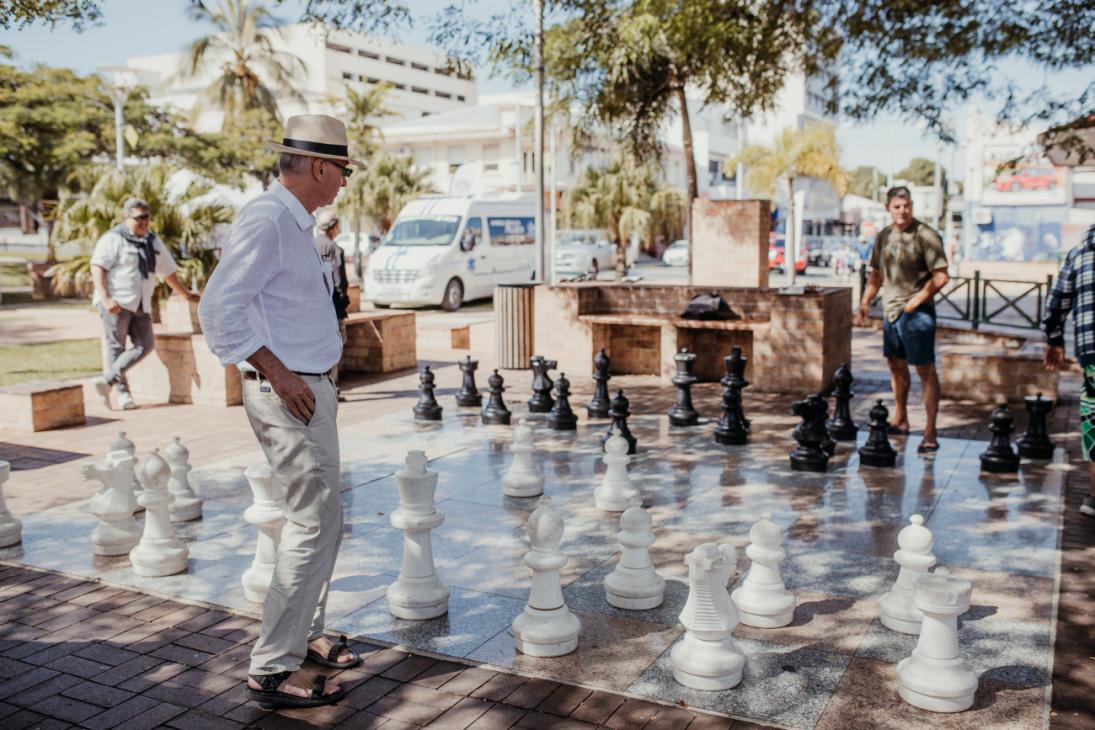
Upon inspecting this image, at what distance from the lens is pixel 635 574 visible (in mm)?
4215

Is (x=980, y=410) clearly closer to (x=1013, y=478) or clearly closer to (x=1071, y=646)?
(x=1013, y=478)

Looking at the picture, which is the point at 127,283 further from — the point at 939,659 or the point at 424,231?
the point at 424,231

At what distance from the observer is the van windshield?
21688mm

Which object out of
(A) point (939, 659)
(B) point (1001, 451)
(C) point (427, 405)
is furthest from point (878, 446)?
(C) point (427, 405)

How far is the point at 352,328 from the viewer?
11508mm

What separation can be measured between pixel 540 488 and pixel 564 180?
48.1 meters

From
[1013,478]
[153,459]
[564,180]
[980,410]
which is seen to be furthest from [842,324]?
[564,180]

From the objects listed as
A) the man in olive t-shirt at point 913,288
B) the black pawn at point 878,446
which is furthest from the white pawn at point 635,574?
the man in olive t-shirt at point 913,288

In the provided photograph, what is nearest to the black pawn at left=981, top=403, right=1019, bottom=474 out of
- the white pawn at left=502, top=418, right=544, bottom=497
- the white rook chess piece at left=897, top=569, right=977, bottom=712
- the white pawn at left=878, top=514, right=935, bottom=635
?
the white pawn at left=878, top=514, right=935, bottom=635

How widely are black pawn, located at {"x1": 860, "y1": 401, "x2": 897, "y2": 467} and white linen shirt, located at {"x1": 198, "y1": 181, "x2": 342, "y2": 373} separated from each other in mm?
4404

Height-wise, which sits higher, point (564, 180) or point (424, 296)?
point (564, 180)

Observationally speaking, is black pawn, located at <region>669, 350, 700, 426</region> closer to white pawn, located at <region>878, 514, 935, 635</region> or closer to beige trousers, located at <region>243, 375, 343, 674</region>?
white pawn, located at <region>878, 514, 935, 635</region>

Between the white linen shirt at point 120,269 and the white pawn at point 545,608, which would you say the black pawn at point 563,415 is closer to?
the white linen shirt at point 120,269

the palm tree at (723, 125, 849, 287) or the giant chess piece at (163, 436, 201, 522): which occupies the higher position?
the palm tree at (723, 125, 849, 287)
